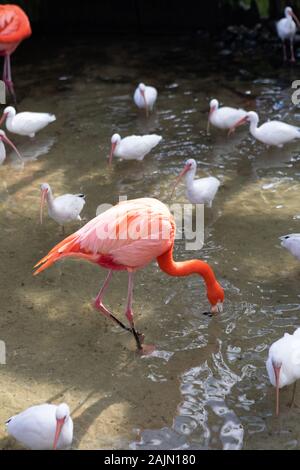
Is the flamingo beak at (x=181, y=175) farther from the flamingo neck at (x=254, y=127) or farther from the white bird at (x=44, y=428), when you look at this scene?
the white bird at (x=44, y=428)

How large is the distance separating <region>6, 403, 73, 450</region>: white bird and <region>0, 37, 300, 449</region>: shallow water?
0.54ft

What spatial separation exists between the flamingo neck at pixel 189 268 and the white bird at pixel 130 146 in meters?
2.28

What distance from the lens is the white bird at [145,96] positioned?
25.4ft

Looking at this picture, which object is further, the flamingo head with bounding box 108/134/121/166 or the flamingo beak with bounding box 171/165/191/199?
the flamingo head with bounding box 108/134/121/166

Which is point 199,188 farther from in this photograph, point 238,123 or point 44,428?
point 44,428

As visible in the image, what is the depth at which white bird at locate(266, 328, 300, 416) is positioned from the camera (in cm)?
400

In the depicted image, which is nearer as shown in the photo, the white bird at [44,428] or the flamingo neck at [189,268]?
the white bird at [44,428]

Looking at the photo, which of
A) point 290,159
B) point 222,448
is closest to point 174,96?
point 290,159

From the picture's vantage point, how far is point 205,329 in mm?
4773

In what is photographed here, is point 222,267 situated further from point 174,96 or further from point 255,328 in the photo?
point 174,96

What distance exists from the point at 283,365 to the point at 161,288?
134cm

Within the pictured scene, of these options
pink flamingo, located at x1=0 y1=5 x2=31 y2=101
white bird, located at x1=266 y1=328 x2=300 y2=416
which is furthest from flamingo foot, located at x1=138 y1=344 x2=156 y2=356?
pink flamingo, located at x1=0 y1=5 x2=31 y2=101

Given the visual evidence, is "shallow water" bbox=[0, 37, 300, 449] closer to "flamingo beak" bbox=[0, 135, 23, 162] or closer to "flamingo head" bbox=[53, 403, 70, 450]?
"flamingo beak" bbox=[0, 135, 23, 162]

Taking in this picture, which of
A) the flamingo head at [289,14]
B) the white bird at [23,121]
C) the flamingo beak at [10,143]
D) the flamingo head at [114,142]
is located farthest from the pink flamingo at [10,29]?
the flamingo head at [289,14]
